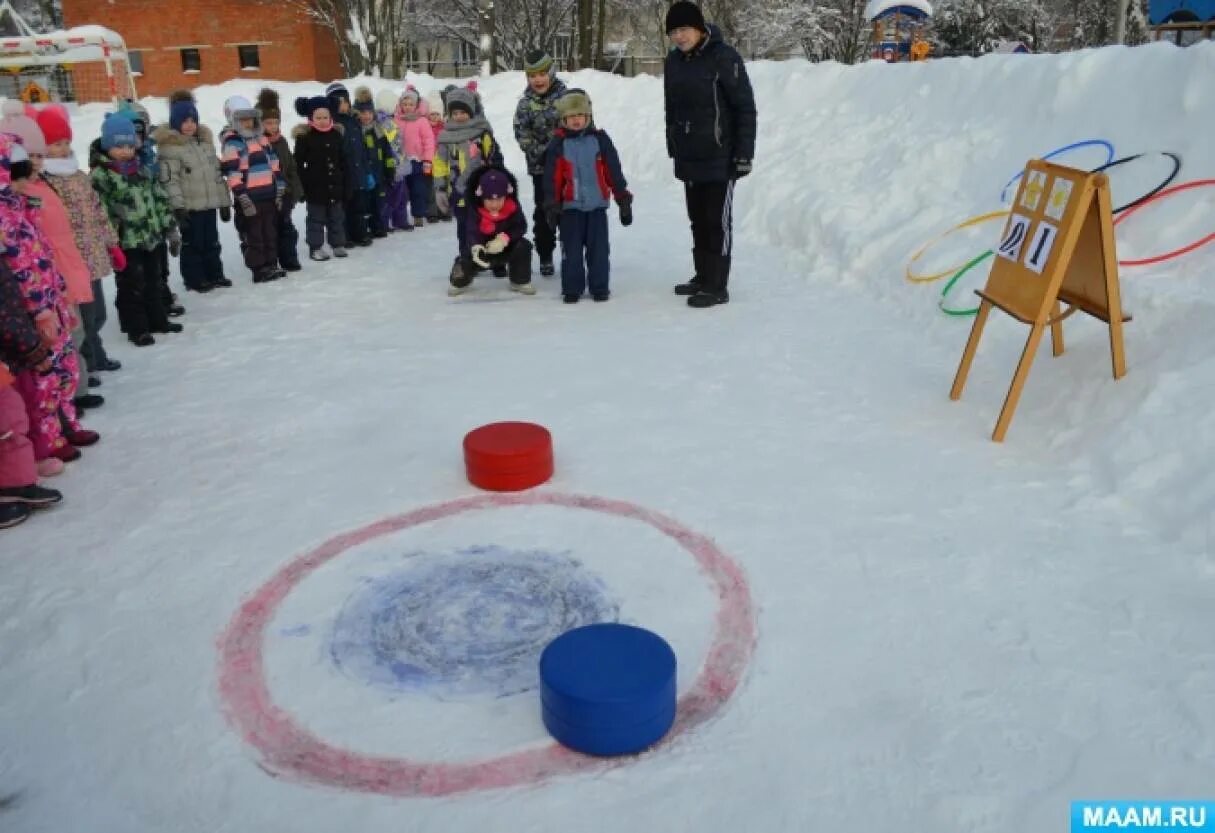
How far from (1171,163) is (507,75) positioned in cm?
1765

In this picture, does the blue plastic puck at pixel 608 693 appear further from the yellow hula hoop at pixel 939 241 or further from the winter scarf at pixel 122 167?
the winter scarf at pixel 122 167

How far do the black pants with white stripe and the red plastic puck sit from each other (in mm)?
3253

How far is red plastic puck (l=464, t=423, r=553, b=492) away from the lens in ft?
14.7

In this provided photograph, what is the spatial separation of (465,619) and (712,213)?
4.63 meters

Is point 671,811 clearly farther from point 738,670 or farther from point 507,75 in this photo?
point 507,75

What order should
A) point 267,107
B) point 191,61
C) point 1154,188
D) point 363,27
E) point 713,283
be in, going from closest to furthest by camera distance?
point 1154,188, point 713,283, point 267,107, point 363,27, point 191,61

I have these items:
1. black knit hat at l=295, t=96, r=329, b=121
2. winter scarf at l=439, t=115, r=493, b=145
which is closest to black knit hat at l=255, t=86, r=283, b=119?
black knit hat at l=295, t=96, r=329, b=121

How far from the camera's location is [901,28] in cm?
2883

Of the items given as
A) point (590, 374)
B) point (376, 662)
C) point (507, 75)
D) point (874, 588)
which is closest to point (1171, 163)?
point (590, 374)

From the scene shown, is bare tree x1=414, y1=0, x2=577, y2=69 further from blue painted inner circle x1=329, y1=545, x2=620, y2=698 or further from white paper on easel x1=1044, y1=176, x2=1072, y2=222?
blue painted inner circle x1=329, y1=545, x2=620, y2=698

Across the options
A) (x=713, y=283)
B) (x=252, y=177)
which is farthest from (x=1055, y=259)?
(x=252, y=177)

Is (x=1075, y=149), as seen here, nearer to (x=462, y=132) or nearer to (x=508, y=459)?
(x=462, y=132)

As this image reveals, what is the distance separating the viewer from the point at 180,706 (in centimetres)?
312

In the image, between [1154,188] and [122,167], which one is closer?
[1154,188]
